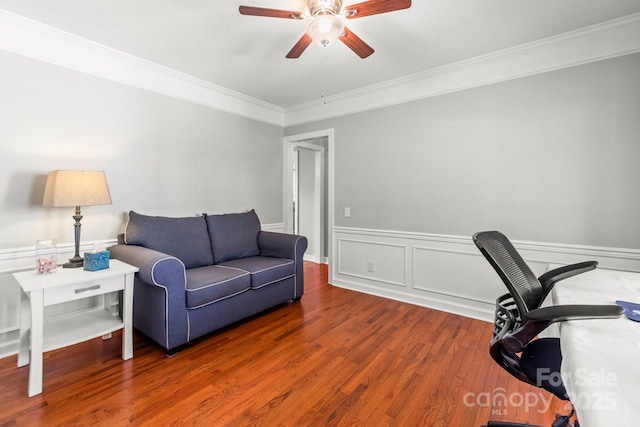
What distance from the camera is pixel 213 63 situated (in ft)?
9.27

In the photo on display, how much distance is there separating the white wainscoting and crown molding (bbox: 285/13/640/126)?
1.52 metres

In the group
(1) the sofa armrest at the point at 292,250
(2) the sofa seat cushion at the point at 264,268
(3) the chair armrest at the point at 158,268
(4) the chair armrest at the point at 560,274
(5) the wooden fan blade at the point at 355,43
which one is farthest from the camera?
(1) the sofa armrest at the point at 292,250

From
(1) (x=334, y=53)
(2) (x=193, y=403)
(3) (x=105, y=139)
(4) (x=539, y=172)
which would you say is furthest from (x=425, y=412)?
(3) (x=105, y=139)

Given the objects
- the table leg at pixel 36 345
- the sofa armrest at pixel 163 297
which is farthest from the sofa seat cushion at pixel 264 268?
the table leg at pixel 36 345

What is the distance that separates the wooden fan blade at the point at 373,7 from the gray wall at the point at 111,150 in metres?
2.24

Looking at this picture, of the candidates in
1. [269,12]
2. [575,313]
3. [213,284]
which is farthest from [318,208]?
[575,313]

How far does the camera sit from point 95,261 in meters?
2.04

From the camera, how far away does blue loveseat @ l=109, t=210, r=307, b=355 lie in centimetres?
210

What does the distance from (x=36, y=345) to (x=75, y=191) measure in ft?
3.33

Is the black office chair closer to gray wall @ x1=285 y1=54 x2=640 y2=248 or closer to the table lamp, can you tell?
gray wall @ x1=285 y1=54 x2=640 y2=248

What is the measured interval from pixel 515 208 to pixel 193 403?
292cm

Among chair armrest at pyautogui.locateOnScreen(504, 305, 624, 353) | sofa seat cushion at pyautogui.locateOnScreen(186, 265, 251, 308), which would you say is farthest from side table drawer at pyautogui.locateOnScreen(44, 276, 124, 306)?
chair armrest at pyautogui.locateOnScreen(504, 305, 624, 353)

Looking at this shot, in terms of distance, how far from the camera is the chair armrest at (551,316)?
3.08 feet

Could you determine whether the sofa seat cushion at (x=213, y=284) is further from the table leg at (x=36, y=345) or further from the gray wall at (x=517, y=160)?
the gray wall at (x=517, y=160)
